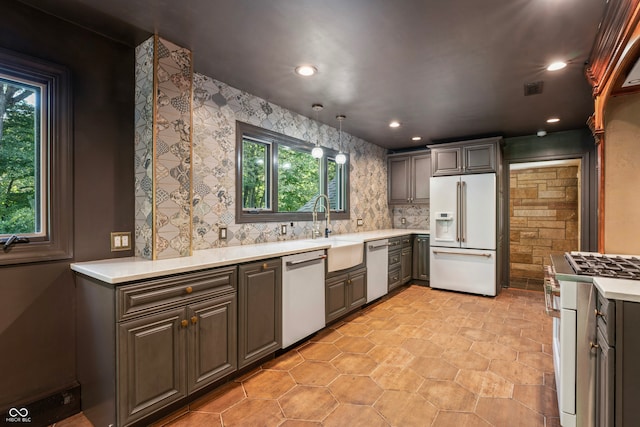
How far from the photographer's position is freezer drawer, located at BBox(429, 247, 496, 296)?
14.7ft

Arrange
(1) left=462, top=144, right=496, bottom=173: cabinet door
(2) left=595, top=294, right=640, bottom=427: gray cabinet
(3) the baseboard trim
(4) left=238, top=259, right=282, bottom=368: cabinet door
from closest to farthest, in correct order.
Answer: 1. (2) left=595, top=294, right=640, bottom=427: gray cabinet
2. (3) the baseboard trim
3. (4) left=238, top=259, right=282, bottom=368: cabinet door
4. (1) left=462, top=144, right=496, bottom=173: cabinet door

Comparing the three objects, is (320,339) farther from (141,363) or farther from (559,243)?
(559,243)

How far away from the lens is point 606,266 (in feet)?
6.01

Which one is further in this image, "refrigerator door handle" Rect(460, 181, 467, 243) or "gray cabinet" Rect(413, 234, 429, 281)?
"gray cabinet" Rect(413, 234, 429, 281)

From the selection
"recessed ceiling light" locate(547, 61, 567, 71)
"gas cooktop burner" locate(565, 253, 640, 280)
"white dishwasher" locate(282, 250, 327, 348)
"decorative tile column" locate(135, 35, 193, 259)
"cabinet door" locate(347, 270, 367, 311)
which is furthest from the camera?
"cabinet door" locate(347, 270, 367, 311)

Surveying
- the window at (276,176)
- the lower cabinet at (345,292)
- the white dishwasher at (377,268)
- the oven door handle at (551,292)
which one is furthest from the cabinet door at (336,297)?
the oven door handle at (551,292)

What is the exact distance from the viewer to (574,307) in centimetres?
168

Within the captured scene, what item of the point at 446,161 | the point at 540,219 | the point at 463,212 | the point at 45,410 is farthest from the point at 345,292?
the point at 540,219

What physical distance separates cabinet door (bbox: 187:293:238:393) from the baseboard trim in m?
0.75

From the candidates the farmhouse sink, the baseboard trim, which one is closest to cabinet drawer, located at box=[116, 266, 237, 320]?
the baseboard trim

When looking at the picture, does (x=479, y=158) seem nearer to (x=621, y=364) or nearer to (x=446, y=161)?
(x=446, y=161)

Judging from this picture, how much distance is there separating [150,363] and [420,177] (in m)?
4.90

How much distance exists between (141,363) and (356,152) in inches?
160

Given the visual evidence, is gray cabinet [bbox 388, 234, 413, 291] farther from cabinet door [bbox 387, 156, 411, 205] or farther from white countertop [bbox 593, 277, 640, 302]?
white countertop [bbox 593, 277, 640, 302]
